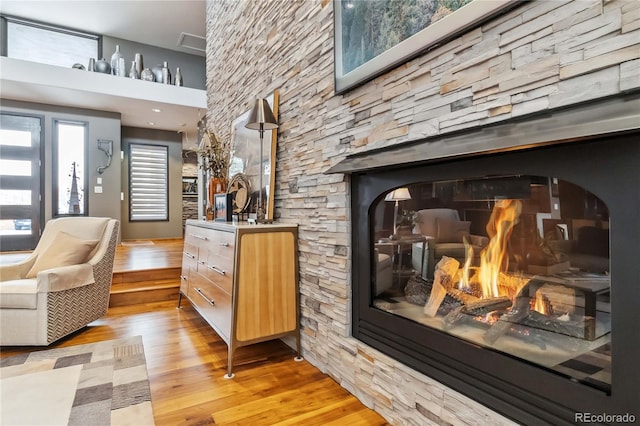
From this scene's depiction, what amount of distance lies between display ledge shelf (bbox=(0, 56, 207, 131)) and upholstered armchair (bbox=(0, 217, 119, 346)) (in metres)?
3.10

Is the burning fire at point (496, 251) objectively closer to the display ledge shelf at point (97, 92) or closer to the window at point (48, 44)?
the display ledge shelf at point (97, 92)

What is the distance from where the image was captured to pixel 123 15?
5.55 meters

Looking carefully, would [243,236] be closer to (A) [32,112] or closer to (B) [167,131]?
(A) [32,112]

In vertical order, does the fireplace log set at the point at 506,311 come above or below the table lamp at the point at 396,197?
below

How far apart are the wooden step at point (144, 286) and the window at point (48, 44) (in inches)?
182

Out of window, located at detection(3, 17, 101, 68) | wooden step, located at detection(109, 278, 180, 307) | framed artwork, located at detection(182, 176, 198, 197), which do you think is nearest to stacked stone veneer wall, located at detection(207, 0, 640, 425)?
wooden step, located at detection(109, 278, 180, 307)

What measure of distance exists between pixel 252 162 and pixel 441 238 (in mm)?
1889

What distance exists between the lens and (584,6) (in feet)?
2.97

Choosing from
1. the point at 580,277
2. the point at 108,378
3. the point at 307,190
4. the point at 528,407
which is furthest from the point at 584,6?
the point at 108,378

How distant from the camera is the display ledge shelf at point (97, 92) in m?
4.81

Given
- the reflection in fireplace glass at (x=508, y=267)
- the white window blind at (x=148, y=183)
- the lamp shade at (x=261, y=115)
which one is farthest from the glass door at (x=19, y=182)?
the reflection in fireplace glass at (x=508, y=267)

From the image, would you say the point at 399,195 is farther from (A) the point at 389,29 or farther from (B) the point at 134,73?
(B) the point at 134,73

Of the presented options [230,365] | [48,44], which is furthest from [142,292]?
[48,44]

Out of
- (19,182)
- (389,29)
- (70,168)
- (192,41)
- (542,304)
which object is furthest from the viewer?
(192,41)
